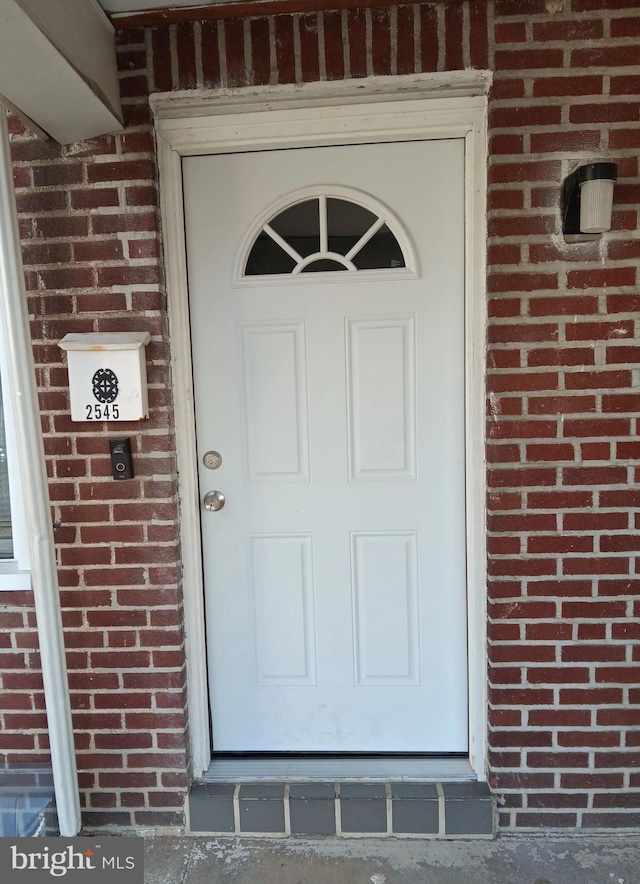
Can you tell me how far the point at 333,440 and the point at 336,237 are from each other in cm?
71

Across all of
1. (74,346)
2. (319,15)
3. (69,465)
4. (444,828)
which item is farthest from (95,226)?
(444,828)

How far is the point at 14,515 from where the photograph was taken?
1.96 meters

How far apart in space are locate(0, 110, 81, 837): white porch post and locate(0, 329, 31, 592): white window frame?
0.10 metres

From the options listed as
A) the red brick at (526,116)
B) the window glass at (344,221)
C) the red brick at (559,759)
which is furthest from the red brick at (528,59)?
the red brick at (559,759)

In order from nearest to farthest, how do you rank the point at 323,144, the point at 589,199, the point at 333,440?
the point at 589,199 < the point at 323,144 < the point at 333,440

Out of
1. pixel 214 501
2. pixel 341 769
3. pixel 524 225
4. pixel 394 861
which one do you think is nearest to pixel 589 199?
pixel 524 225

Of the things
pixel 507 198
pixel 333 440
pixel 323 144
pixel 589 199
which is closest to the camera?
pixel 589 199

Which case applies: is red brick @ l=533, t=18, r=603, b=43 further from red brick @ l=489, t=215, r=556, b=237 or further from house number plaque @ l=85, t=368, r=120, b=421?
house number plaque @ l=85, t=368, r=120, b=421

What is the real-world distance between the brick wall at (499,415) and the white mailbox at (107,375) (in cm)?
7

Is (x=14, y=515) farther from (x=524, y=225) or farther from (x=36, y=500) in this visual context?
(x=524, y=225)

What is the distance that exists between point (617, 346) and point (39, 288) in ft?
6.28

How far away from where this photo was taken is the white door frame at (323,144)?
1795mm

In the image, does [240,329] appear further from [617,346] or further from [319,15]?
[617,346]

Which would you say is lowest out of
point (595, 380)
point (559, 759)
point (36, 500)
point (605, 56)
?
point (559, 759)
